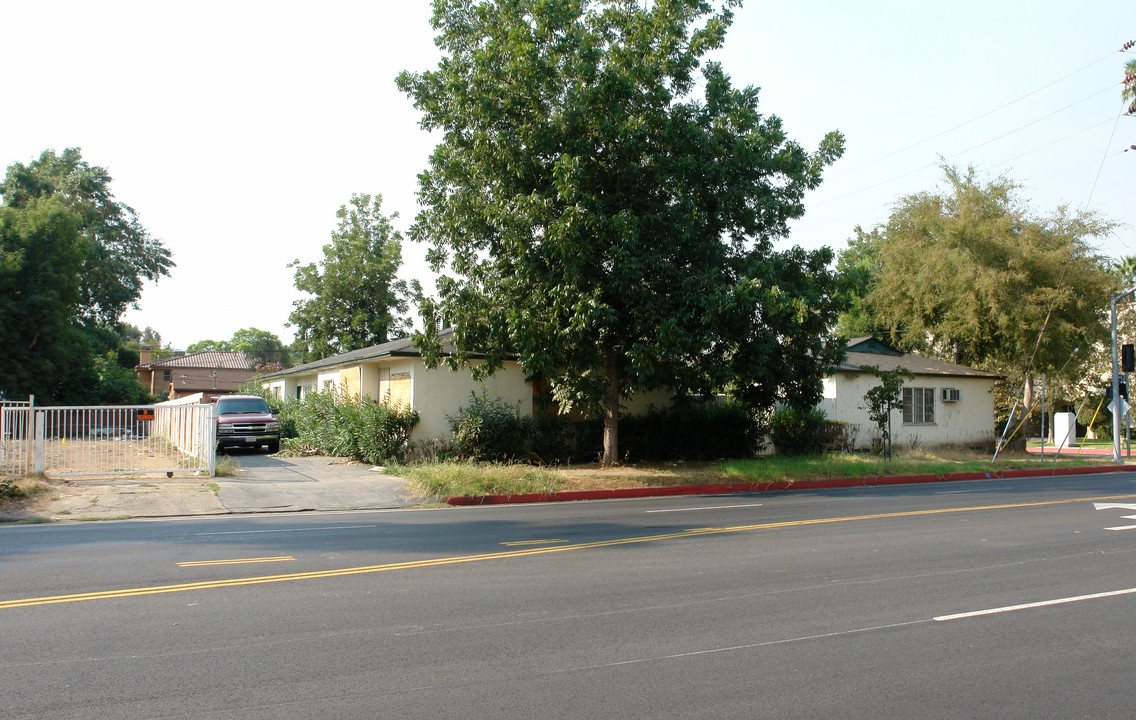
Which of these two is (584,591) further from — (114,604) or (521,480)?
(521,480)

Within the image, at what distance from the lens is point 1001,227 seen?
2980cm

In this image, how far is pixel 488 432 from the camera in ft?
66.2

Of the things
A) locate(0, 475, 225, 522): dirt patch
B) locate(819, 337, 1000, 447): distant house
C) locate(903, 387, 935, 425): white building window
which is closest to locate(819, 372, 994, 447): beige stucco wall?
locate(819, 337, 1000, 447): distant house

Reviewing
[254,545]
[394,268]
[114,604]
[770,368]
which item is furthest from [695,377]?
[394,268]

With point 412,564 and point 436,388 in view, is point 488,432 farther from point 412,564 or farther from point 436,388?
point 412,564

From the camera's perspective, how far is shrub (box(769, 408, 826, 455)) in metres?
24.6

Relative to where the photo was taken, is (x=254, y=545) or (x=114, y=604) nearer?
(x=114, y=604)

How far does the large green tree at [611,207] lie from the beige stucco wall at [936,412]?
24.7 ft

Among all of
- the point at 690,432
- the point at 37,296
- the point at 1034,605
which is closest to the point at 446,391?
the point at 690,432

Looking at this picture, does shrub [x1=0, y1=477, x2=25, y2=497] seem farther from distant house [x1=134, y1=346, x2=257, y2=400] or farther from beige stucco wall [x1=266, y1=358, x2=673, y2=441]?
distant house [x1=134, y1=346, x2=257, y2=400]

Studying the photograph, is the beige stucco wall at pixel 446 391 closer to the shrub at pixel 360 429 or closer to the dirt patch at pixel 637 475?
the shrub at pixel 360 429

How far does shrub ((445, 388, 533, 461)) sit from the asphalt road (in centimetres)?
869

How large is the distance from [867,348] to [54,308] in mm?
39423

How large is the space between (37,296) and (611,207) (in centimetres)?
3481
